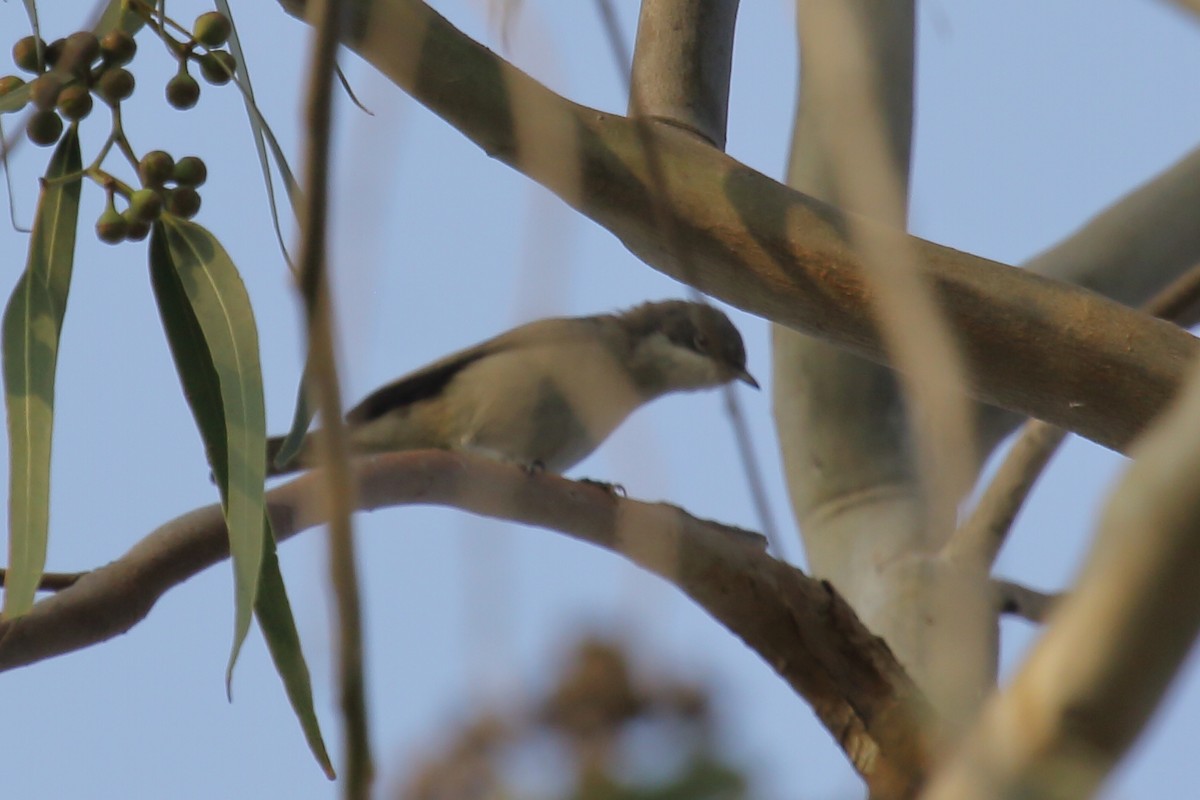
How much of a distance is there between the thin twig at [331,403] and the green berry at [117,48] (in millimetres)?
1395

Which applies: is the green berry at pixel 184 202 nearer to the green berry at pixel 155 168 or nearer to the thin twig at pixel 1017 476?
the green berry at pixel 155 168

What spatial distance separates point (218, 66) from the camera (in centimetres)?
254

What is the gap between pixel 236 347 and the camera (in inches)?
103

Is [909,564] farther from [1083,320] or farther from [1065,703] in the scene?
[1065,703]

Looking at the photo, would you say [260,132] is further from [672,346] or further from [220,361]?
[672,346]

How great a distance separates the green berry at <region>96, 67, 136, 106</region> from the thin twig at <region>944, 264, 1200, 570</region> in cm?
235

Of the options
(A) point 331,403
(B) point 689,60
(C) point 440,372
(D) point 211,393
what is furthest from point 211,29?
(C) point 440,372

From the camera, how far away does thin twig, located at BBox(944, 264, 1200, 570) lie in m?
3.76

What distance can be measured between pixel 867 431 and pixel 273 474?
2.11 meters

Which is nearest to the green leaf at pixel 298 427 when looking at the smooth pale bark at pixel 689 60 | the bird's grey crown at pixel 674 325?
the smooth pale bark at pixel 689 60

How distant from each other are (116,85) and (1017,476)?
265 centimetres

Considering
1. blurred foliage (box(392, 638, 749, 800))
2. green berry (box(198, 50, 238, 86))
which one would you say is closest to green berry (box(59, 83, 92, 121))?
green berry (box(198, 50, 238, 86))

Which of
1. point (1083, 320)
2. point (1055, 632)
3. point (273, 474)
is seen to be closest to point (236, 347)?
point (1083, 320)

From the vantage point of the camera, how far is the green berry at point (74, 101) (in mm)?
2506
